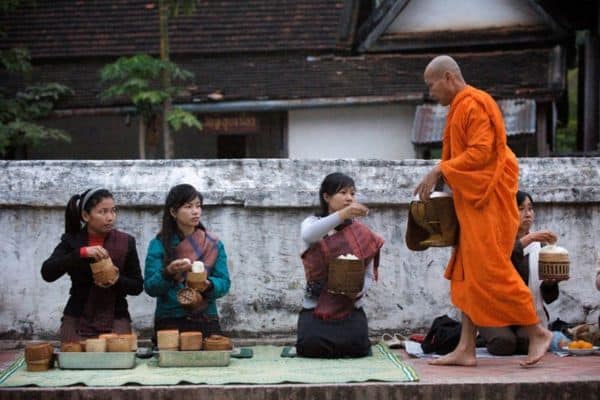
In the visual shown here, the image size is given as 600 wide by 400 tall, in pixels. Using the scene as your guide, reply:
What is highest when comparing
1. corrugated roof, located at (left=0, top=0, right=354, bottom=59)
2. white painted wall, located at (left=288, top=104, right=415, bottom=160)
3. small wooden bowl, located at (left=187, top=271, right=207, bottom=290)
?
corrugated roof, located at (left=0, top=0, right=354, bottom=59)

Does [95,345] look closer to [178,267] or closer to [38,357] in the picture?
[38,357]

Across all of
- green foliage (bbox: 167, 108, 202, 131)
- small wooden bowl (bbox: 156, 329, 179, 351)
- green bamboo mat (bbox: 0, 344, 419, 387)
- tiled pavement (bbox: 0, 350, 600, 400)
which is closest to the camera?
tiled pavement (bbox: 0, 350, 600, 400)

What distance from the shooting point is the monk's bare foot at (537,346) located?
723 centimetres

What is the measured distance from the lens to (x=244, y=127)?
18.0m

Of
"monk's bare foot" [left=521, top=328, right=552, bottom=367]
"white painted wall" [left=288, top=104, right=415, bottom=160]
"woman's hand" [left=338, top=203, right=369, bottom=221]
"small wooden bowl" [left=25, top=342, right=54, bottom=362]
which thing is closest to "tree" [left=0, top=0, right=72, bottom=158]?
"white painted wall" [left=288, top=104, right=415, bottom=160]

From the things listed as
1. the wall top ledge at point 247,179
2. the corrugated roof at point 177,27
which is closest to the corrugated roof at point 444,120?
the corrugated roof at point 177,27

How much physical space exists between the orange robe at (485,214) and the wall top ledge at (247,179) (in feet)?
4.79

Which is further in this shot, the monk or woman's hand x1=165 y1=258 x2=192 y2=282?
woman's hand x1=165 y1=258 x2=192 y2=282

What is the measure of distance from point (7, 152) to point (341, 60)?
529cm

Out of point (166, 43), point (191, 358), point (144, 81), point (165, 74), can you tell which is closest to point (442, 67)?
point (191, 358)

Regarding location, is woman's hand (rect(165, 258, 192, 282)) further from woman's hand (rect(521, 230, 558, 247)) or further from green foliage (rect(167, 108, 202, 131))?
green foliage (rect(167, 108, 202, 131))

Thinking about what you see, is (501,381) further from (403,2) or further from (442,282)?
(403,2)

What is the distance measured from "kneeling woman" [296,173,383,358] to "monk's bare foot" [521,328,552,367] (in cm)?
110

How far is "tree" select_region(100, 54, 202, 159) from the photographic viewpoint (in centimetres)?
1636
